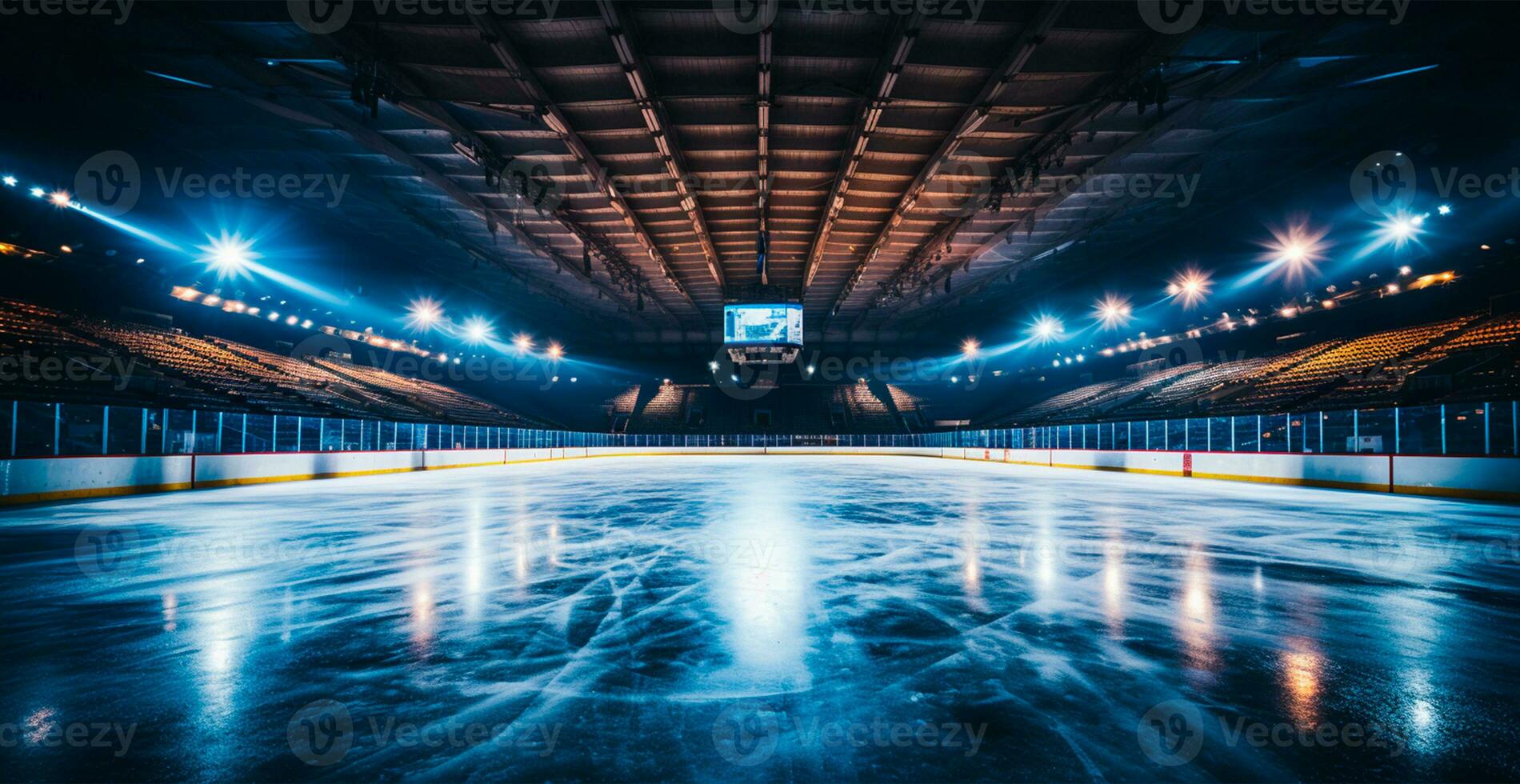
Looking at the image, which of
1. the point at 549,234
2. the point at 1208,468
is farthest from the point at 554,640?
the point at 1208,468

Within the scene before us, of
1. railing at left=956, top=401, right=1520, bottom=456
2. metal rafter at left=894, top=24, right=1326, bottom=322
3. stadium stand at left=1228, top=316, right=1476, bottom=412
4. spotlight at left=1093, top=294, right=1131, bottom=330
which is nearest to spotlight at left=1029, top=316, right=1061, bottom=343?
spotlight at left=1093, top=294, right=1131, bottom=330

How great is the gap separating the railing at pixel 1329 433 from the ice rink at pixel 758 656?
831 centimetres

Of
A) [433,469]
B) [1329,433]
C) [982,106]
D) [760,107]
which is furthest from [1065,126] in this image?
[433,469]

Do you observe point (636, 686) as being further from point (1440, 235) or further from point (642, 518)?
point (1440, 235)

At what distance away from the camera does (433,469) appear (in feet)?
72.5

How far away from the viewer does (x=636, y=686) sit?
263 cm

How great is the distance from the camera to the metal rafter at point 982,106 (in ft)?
29.4

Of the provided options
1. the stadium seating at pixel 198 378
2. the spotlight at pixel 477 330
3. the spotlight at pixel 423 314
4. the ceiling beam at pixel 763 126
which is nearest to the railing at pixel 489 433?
the stadium seating at pixel 198 378

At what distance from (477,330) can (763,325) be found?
2112 cm

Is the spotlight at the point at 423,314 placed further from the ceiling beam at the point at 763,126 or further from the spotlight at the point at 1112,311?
the spotlight at the point at 1112,311

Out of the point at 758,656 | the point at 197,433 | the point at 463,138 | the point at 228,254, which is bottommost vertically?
the point at 758,656

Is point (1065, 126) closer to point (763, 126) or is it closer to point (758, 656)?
point (763, 126)

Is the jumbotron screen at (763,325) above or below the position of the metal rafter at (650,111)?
below

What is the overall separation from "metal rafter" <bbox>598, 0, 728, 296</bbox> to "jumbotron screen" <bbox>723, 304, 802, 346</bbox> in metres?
4.44
